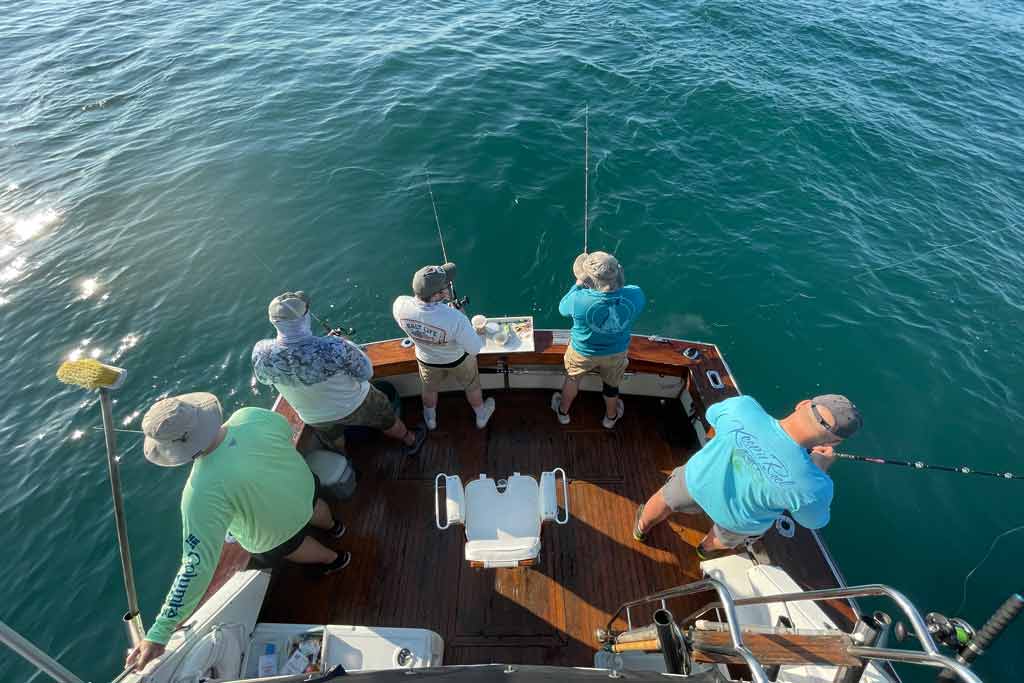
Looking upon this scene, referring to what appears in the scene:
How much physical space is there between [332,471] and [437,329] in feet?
4.87

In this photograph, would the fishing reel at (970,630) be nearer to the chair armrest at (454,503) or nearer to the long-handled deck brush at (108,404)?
the chair armrest at (454,503)

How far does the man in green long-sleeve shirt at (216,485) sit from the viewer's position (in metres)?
2.20

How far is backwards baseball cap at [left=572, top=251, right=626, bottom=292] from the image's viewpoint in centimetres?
338

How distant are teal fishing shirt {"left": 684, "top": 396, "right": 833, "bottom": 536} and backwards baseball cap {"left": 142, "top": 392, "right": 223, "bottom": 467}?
2.82 metres

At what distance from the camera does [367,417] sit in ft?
12.4

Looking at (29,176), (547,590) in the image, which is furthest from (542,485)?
(29,176)

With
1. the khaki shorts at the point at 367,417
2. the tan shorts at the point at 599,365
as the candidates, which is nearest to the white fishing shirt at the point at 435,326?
the khaki shorts at the point at 367,417

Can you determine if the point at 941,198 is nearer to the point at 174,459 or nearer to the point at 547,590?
the point at 547,590

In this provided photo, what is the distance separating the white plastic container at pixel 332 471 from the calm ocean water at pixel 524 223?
2855 mm

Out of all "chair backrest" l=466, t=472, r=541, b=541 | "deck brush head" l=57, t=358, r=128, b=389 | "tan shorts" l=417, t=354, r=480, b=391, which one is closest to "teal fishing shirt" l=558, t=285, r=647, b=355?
"tan shorts" l=417, t=354, r=480, b=391

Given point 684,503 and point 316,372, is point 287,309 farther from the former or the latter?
point 684,503

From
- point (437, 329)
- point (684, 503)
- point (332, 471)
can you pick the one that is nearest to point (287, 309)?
point (437, 329)

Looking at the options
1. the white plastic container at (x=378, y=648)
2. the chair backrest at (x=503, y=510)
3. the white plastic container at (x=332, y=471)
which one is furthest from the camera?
the white plastic container at (x=332, y=471)

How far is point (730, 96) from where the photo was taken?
37.1 ft
